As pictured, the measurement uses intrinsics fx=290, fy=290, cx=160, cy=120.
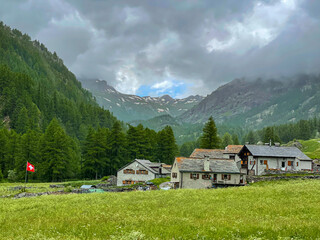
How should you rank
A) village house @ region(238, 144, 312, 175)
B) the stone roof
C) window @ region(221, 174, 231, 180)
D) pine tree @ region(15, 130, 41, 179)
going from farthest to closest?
pine tree @ region(15, 130, 41, 179), the stone roof, village house @ region(238, 144, 312, 175), window @ region(221, 174, 231, 180)

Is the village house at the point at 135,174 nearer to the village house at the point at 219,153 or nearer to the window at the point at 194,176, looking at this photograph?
the village house at the point at 219,153

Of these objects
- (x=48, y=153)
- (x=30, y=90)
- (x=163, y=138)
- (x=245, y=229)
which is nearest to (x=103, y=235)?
(x=245, y=229)

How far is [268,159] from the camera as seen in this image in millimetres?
72375

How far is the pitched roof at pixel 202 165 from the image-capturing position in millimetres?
60406

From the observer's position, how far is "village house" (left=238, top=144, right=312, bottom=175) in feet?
237

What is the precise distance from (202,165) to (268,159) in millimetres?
20973

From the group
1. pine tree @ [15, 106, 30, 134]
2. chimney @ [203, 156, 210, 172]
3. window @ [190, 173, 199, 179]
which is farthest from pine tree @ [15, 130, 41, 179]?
chimney @ [203, 156, 210, 172]

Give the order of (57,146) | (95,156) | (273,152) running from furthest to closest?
1. (95,156)
2. (57,146)
3. (273,152)

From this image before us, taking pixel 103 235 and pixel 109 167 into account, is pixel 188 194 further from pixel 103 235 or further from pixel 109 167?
pixel 109 167

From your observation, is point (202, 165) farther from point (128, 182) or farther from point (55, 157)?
point (55, 157)

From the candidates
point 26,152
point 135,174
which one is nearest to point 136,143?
point 135,174

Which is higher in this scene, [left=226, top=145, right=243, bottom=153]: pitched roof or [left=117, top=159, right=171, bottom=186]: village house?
[left=226, top=145, right=243, bottom=153]: pitched roof

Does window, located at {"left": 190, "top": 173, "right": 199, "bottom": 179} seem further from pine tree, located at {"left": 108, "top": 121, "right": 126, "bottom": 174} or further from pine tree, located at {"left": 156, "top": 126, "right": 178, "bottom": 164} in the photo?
pine tree, located at {"left": 156, "top": 126, "right": 178, "bottom": 164}

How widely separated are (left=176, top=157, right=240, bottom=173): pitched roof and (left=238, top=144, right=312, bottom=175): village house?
1067cm
